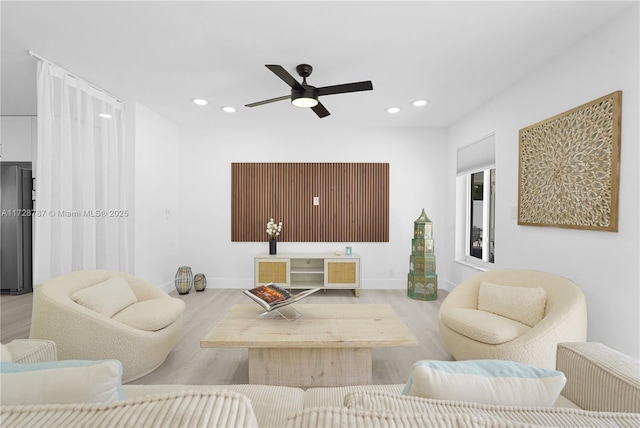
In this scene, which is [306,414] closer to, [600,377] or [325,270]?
[600,377]

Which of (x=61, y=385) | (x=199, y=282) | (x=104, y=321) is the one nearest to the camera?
(x=61, y=385)

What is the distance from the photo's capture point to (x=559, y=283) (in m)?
2.25

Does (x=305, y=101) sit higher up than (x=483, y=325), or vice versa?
(x=305, y=101)

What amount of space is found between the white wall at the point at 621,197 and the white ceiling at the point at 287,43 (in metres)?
0.16

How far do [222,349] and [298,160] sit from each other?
3.02 meters

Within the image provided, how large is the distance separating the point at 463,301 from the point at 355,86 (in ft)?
6.60

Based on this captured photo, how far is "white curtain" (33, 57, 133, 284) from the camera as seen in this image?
2.64 m

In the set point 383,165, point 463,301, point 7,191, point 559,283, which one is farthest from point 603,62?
point 7,191

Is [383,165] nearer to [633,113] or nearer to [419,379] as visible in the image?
[633,113]

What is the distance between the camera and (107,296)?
2410 millimetres

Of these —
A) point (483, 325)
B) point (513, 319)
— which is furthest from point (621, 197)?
point (483, 325)

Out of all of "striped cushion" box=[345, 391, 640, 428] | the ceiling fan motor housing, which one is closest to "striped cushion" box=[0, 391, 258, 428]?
"striped cushion" box=[345, 391, 640, 428]

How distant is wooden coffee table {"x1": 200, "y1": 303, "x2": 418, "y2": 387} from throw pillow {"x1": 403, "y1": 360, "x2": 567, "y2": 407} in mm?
→ 1112

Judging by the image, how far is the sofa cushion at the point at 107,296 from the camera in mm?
2277
